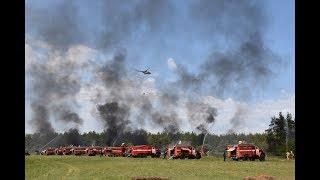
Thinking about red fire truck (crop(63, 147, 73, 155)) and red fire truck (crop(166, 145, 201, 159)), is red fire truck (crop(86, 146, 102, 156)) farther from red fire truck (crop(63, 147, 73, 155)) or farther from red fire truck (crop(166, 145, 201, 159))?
red fire truck (crop(166, 145, 201, 159))

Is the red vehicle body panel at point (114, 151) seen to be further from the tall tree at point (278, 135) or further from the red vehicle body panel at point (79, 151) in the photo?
the tall tree at point (278, 135)

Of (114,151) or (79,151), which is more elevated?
(114,151)

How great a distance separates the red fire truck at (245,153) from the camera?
89.4ft

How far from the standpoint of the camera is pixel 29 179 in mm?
19500

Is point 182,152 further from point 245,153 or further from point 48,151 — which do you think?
point 48,151

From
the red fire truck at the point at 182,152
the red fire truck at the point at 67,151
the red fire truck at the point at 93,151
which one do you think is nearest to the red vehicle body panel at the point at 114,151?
the red fire truck at the point at 93,151

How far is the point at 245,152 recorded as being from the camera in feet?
90.3

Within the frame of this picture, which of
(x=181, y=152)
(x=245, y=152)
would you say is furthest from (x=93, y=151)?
(x=245, y=152)

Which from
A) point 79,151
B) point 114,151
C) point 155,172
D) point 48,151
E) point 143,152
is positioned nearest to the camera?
point 155,172

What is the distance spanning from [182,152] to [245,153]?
13.6 feet
